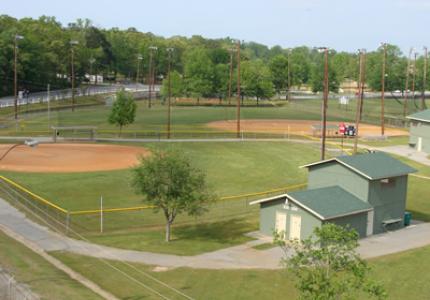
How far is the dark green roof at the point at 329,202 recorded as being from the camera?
38344 mm

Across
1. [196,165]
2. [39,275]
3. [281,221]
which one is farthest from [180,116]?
[39,275]

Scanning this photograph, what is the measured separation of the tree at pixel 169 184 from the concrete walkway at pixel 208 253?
3.57 metres

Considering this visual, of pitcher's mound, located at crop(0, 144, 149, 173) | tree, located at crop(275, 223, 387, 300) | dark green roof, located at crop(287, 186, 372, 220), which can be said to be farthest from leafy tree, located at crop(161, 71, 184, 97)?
tree, located at crop(275, 223, 387, 300)

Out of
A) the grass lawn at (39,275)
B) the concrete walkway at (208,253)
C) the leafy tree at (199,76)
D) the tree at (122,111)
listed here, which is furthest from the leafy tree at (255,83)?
the grass lawn at (39,275)

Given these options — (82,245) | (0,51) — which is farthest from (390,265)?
(0,51)

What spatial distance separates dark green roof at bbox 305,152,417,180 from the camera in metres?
42.4

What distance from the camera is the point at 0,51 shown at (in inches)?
4879

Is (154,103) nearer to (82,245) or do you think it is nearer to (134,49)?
(134,49)

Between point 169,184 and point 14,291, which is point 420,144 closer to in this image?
point 169,184

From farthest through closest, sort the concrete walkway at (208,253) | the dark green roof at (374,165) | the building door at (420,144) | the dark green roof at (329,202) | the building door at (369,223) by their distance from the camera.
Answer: the building door at (420,144) < the dark green roof at (374,165) < the building door at (369,223) < the dark green roof at (329,202) < the concrete walkway at (208,253)

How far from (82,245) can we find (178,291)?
964cm

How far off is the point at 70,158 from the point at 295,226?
3654cm

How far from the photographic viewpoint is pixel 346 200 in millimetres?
41281

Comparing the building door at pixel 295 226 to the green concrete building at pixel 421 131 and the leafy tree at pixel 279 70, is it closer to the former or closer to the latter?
the green concrete building at pixel 421 131
